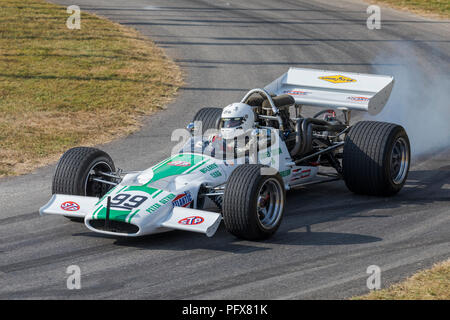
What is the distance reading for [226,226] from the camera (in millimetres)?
8805

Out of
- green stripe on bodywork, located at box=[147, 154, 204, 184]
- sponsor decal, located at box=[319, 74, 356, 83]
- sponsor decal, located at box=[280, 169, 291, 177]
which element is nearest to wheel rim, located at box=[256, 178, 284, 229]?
green stripe on bodywork, located at box=[147, 154, 204, 184]

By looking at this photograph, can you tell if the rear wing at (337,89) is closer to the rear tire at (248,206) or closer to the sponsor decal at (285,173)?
the sponsor decal at (285,173)

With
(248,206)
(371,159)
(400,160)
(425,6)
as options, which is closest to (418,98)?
(400,160)

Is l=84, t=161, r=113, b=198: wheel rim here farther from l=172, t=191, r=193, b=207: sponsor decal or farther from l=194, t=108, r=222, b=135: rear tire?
l=194, t=108, r=222, b=135: rear tire

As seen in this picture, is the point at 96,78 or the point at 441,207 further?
the point at 96,78

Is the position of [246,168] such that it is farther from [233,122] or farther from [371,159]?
[371,159]

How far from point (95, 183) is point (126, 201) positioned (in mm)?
1323

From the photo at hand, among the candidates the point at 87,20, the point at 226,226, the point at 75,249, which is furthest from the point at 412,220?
the point at 87,20

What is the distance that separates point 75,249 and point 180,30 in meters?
16.7

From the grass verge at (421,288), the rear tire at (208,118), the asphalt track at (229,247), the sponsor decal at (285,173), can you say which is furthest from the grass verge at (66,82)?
the grass verge at (421,288)

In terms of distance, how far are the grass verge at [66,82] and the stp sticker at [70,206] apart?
3.65 meters

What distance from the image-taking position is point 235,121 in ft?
33.5

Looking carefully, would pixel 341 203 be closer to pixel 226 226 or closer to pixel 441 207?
pixel 441 207

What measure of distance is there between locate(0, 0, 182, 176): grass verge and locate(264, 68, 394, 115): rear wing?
156 inches
